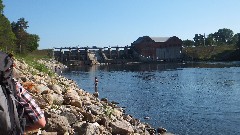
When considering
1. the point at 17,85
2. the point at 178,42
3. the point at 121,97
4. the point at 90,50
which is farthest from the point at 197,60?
the point at 17,85

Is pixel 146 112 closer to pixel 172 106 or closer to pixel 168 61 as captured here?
pixel 172 106

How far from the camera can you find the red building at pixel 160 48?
159000 mm

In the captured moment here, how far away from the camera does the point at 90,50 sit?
6560 inches

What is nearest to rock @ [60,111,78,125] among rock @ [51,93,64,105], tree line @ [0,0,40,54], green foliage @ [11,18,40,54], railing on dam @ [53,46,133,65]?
rock @ [51,93,64,105]

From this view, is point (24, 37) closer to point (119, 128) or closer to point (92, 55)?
point (92, 55)

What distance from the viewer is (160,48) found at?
524 feet

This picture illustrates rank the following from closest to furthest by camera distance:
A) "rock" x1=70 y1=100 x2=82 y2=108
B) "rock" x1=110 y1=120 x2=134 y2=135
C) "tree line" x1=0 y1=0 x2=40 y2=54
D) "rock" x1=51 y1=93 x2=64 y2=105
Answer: "rock" x1=51 y1=93 x2=64 y2=105 → "rock" x1=110 y1=120 x2=134 y2=135 → "rock" x1=70 y1=100 x2=82 y2=108 → "tree line" x1=0 y1=0 x2=40 y2=54

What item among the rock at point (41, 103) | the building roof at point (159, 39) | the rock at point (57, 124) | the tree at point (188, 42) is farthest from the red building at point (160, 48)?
the rock at point (57, 124)

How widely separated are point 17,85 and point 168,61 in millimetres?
158096

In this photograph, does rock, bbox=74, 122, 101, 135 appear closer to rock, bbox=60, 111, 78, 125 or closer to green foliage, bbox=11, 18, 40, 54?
rock, bbox=60, 111, 78, 125

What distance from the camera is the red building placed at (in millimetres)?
159000

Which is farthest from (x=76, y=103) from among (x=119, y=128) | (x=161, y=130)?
(x=161, y=130)

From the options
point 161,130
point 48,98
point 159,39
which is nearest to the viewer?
point 48,98

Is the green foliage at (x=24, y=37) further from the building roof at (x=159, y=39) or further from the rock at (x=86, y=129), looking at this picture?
the rock at (x=86, y=129)
